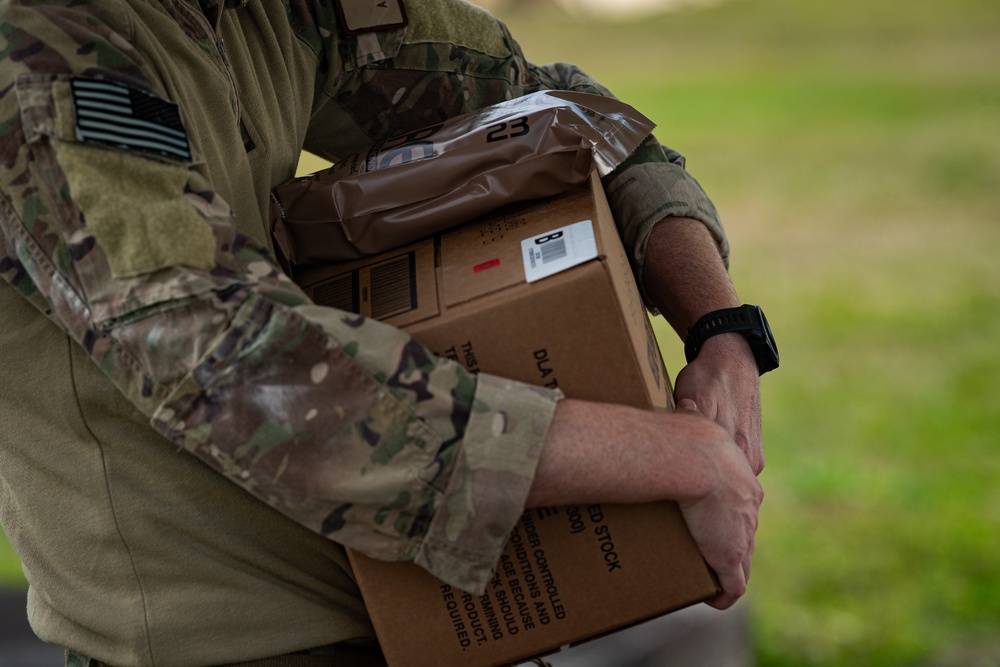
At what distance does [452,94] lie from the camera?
1371 mm

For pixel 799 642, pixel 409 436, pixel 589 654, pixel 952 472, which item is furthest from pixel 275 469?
pixel 952 472

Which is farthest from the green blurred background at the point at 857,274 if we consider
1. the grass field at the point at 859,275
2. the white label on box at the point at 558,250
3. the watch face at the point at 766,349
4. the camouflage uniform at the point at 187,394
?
the white label on box at the point at 558,250

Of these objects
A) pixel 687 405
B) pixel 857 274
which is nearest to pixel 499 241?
pixel 687 405

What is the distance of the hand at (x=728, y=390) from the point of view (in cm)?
118

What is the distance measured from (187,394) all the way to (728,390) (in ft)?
1.99

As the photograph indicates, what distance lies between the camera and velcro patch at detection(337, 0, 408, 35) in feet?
4.29

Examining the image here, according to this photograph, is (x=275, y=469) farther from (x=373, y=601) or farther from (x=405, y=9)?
(x=405, y=9)

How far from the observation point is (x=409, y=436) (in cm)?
92

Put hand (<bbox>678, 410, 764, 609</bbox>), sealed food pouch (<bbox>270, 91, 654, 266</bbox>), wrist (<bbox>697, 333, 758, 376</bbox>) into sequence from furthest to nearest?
wrist (<bbox>697, 333, 758, 376</bbox>) < sealed food pouch (<bbox>270, 91, 654, 266</bbox>) < hand (<bbox>678, 410, 764, 609</bbox>)

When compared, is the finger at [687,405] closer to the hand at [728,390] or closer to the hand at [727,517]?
the hand at [728,390]

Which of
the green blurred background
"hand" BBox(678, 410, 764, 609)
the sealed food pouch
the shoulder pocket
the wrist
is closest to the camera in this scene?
the shoulder pocket

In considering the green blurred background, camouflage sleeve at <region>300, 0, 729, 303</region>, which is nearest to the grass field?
the green blurred background

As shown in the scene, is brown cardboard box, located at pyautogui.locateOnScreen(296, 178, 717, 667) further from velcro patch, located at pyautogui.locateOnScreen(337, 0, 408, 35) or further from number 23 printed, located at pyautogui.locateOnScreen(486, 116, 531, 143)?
velcro patch, located at pyautogui.locateOnScreen(337, 0, 408, 35)

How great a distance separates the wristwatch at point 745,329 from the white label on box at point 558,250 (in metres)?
0.28
